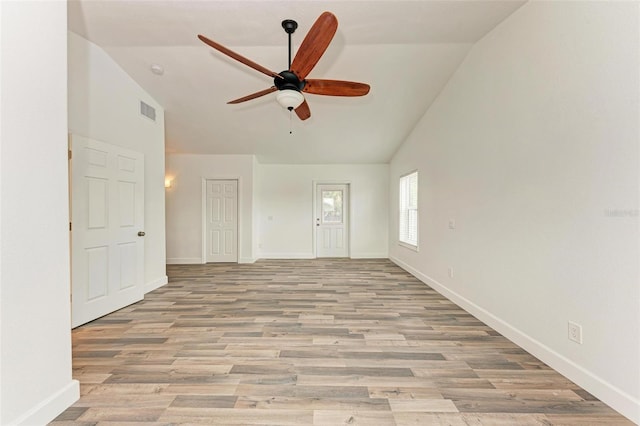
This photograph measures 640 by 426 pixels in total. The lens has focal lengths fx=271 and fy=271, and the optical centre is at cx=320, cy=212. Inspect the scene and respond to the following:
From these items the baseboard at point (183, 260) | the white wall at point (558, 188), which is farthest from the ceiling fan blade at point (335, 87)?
the baseboard at point (183, 260)

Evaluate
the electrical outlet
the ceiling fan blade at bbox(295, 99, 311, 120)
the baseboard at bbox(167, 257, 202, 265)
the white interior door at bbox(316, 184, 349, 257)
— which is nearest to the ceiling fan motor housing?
the ceiling fan blade at bbox(295, 99, 311, 120)

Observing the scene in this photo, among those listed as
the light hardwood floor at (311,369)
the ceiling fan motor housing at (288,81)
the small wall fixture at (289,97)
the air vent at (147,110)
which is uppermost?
the air vent at (147,110)

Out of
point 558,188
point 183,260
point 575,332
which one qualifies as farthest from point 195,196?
point 575,332

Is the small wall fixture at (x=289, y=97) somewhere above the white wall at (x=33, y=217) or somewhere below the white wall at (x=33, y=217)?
above

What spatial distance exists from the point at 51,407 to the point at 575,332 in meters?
3.24

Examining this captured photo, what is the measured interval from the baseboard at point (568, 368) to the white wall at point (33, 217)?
3189 mm

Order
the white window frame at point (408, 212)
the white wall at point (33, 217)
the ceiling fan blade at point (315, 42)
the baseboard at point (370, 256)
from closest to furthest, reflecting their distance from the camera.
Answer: the white wall at point (33, 217)
the ceiling fan blade at point (315, 42)
the white window frame at point (408, 212)
the baseboard at point (370, 256)

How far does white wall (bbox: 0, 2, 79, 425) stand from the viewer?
1.32 metres

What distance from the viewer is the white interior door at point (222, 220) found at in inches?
241

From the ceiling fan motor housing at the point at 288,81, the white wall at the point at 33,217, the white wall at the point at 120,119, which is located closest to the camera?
the white wall at the point at 33,217

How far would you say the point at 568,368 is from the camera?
6.12 ft

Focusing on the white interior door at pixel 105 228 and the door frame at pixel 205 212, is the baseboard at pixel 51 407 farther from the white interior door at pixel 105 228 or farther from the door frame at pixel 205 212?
the door frame at pixel 205 212

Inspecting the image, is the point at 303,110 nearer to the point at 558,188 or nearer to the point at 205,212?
the point at 558,188

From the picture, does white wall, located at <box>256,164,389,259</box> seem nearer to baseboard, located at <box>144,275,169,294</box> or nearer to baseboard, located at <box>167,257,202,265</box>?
baseboard, located at <box>167,257,202,265</box>
